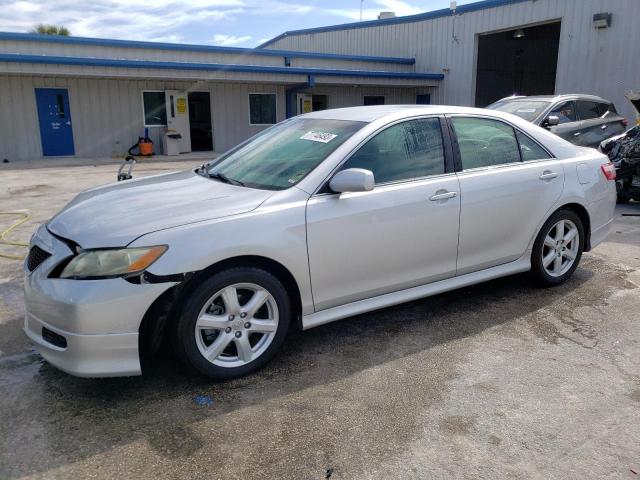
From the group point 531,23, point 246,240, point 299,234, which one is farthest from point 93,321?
point 531,23

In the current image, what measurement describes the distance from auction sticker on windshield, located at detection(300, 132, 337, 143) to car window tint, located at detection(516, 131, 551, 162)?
67.3 inches

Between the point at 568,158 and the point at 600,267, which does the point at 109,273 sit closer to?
the point at 568,158

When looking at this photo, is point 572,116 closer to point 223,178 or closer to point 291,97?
point 223,178

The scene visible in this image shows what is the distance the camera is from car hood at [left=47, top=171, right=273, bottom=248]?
2982 millimetres

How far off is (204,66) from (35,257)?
16096 millimetres

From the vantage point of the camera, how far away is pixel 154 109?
63.5 feet

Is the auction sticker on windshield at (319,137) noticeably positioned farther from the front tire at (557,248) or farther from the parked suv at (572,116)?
the parked suv at (572,116)

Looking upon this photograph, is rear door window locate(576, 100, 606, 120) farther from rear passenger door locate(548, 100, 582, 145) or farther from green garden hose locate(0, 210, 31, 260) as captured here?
green garden hose locate(0, 210, 31, 260)

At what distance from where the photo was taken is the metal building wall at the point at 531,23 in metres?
14.9

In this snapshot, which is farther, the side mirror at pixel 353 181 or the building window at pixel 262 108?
the building window at pixel 262 108

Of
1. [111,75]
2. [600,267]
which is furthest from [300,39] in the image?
[600,267]

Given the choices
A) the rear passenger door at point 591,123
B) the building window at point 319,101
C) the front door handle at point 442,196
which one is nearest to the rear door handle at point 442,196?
the front door handle at point 442,196

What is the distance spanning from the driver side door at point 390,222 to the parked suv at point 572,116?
19.7ft

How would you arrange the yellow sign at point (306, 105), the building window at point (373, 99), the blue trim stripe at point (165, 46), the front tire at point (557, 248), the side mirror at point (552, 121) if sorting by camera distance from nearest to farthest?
the front tire at point (557, 248) < the side mirror at point (552, 121) < the blue trim stripe at point (165, 46) < the yellow sign at point (306, 105) < the building window at point (373, 99)
